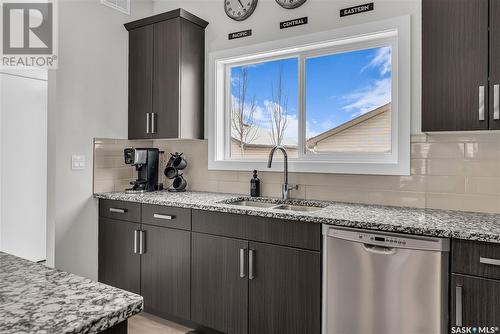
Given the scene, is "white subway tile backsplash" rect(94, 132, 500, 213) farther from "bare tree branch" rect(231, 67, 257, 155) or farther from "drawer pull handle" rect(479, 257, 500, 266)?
"drawer pull handle" rect(479, 257, 500, 266)

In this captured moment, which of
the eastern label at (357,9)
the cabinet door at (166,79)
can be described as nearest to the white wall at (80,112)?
the cabinet door at (166,79)

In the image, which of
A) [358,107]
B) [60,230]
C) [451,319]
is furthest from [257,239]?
[60,230]

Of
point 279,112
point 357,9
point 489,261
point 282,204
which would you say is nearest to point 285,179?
point 282,204

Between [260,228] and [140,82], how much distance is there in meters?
1.93

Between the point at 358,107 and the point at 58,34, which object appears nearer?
the point at 358,107

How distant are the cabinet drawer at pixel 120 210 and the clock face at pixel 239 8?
1790mm

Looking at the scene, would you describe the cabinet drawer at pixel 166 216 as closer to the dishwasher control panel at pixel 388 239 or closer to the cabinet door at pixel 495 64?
the dishwasher control panel at pixel 388 239

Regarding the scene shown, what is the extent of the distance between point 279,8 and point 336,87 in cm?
80

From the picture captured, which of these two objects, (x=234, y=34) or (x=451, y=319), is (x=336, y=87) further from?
(x=451, y=319)

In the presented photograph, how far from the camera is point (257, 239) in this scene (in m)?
2.17

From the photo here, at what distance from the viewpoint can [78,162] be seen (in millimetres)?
2939

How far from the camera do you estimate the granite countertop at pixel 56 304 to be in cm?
68

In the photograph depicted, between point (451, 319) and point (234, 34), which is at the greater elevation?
point (234, 34)

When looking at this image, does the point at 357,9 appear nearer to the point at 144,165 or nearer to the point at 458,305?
the point at 458,305
